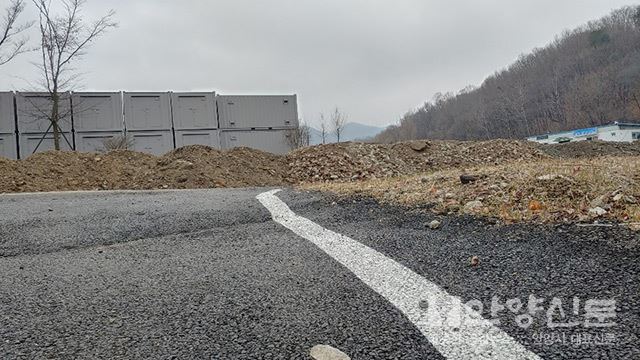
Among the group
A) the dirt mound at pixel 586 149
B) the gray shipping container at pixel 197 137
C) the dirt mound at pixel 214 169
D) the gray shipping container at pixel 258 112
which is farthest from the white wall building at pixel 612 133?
the dirt mound at pixel 214 169

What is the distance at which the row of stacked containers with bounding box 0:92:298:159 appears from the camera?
18.7 m

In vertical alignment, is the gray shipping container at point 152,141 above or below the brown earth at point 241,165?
above

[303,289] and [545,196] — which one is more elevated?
[545,196]

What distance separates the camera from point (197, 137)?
66.6ft

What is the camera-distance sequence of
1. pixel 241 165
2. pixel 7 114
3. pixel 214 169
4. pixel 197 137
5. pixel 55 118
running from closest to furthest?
pixel 214 169, pixel 241 165, pixel 55 118, pixel 7 114, pixel 197 137

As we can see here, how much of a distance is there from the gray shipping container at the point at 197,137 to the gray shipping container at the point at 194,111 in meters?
0.20

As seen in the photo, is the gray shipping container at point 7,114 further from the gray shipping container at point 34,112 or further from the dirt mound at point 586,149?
the dirt mound at point 586,149

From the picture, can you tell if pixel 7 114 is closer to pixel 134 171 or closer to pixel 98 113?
pixel 98 113

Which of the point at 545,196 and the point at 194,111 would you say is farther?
the point at 194,111

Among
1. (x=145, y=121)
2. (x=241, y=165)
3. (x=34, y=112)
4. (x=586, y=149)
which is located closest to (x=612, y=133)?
(x=586, y=149)

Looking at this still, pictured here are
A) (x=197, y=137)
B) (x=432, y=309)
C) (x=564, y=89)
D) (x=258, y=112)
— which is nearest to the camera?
(x=432, y=309)

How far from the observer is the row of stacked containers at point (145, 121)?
18672 mm

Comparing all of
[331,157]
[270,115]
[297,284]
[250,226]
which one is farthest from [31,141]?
[297,284]

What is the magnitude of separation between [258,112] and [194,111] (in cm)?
308
